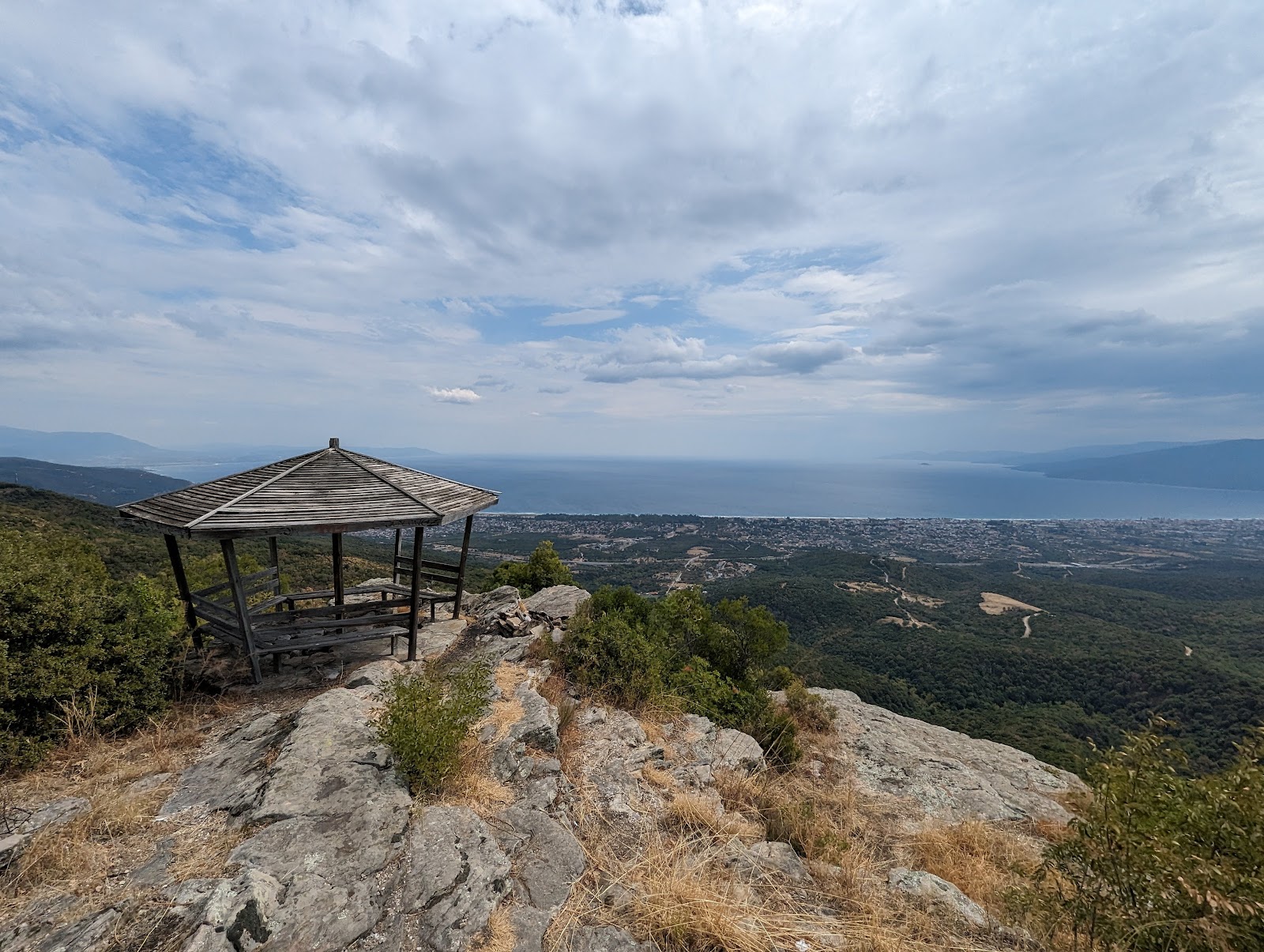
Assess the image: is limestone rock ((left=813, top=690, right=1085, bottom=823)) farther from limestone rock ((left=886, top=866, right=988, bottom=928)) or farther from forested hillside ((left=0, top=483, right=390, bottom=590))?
forested hillside ((left=0, top=483, right=390, bottom=590))

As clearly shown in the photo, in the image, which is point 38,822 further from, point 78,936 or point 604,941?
point 604,941

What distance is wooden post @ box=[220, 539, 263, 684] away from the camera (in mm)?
6441

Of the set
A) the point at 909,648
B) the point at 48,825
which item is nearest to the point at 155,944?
the point at 48,825

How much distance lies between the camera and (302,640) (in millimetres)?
6969

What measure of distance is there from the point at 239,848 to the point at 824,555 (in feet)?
291

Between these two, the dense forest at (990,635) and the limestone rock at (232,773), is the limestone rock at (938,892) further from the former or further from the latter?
the limestone rock at (232,773)

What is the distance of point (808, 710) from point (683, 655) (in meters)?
3.06

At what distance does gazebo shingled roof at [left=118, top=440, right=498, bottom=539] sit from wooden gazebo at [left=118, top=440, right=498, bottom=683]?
0.04 ft

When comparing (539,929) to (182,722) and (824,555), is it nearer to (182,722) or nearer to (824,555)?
(182,722)

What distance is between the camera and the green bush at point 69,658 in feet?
14.7

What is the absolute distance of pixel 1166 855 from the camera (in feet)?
9.00

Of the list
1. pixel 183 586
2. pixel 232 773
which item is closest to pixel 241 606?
pixel 183 586

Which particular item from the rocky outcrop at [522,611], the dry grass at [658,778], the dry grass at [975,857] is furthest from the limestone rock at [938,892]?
the rocky outcrop at [522,611]

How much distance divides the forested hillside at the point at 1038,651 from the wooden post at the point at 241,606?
16.2m
